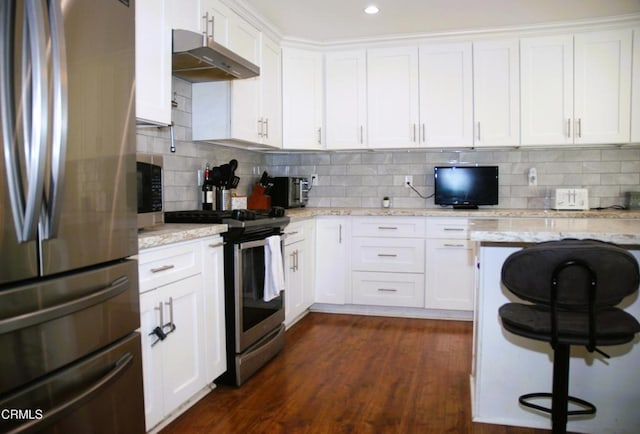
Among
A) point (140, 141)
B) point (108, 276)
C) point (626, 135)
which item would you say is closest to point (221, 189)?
point (140, 141)

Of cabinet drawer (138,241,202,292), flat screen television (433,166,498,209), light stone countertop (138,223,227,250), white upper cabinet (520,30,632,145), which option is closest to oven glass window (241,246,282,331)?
light stone countertop (138,223,227,250)

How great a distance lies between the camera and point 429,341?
347 cm

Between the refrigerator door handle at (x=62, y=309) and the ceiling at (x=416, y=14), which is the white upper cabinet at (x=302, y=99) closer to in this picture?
the ceiling at (x=416, y=14)

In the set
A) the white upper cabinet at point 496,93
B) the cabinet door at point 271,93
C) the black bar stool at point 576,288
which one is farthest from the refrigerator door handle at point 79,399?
the white upper cabinet at point 496,93

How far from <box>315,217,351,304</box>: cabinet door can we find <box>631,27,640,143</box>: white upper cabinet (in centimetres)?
248

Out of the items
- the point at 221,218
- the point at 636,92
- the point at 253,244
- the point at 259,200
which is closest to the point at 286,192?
the point at 259,200

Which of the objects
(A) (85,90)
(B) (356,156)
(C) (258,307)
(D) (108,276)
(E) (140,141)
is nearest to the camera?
(A) (85,90)

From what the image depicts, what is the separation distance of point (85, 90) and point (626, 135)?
406cm

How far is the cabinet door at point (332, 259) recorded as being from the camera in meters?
4.18

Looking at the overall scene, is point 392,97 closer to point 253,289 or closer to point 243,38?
point 243,38

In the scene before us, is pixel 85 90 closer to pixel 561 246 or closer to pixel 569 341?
pixel 561 246

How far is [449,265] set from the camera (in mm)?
3971

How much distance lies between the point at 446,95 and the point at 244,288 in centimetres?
257

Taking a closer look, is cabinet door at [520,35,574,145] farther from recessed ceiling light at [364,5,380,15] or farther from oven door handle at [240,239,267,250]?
oven door handle at [240,239,267,250]
